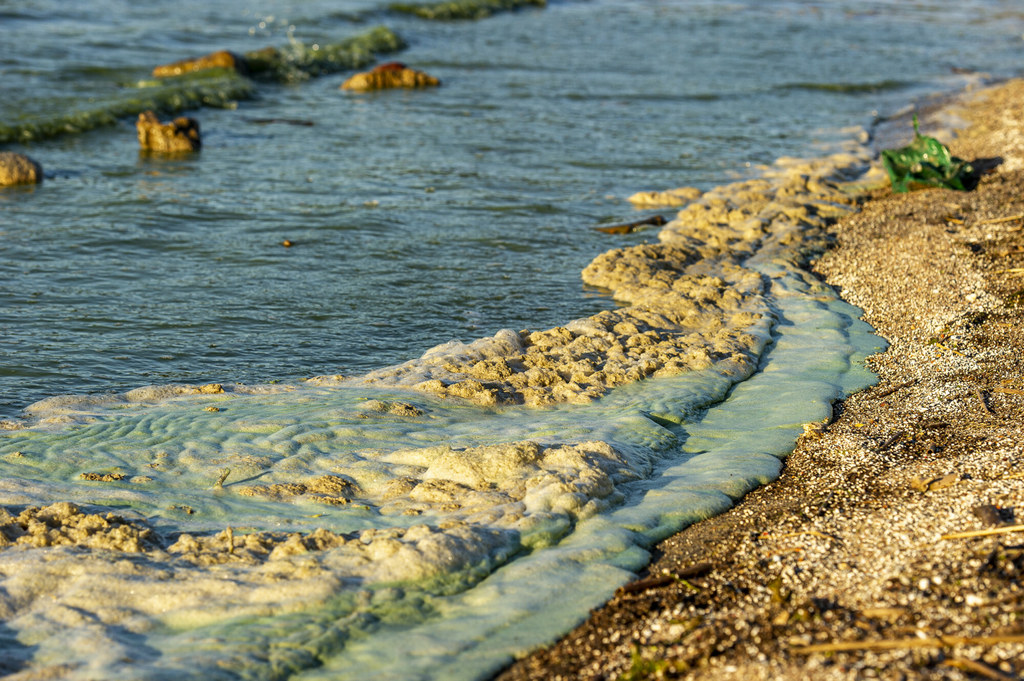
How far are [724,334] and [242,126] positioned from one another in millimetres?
8861

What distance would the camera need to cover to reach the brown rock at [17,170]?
9.60m

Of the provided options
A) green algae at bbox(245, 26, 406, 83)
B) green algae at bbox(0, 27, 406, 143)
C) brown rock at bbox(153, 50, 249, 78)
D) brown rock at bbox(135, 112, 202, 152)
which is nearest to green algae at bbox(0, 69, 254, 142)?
green algae at bbox(0, 27, 406, 143)

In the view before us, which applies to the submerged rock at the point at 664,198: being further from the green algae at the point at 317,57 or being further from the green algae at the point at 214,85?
the green algae at the point at 317,57

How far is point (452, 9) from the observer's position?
2470cm

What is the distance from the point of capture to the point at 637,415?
5188mm

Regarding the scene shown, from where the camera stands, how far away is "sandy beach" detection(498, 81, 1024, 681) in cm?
293

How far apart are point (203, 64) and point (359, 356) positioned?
11.7 metres

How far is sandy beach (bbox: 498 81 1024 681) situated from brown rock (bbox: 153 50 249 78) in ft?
42.7

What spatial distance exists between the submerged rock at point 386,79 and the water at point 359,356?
1.49 feet

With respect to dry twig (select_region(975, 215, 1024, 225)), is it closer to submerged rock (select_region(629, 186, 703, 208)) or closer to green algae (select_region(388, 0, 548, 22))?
submerged rock (select_region(629, 186, 703, 208))

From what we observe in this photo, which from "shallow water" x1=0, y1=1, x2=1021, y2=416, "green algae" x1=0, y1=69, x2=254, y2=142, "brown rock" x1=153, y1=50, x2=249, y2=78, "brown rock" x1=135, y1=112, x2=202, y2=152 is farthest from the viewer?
"brown rock" x1=153, y1=50, x2=249, y2=78

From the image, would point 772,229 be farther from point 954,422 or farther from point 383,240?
point 954,422

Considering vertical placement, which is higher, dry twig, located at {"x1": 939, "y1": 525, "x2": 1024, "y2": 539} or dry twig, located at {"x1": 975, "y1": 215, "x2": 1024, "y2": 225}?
dry twig, located at {"x1": 975, "y1": 215, "x2": 1024, "y2": 225}

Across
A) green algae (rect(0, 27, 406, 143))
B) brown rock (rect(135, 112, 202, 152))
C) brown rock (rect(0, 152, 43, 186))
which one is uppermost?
green algae (rect(0, 27, 406, 143))
